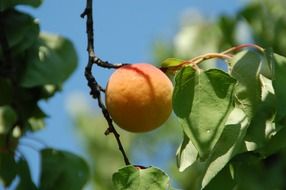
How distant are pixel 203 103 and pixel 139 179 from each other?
177mm

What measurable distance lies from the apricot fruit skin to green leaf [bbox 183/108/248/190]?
4.6 inches

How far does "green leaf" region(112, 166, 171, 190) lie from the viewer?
1.40 m

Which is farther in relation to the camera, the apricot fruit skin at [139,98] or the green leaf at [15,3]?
the green leaf at [15,3]

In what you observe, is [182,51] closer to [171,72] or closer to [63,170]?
[63,170]

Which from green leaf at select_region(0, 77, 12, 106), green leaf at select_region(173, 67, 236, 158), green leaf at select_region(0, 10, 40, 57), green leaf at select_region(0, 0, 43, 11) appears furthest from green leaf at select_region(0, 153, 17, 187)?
green leaf at select_region(173, 67, 236, 158)

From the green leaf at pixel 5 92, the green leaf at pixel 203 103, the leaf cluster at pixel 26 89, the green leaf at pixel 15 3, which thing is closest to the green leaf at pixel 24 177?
the leaf cluster at pixel 26 89

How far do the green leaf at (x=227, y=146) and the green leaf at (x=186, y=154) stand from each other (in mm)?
21

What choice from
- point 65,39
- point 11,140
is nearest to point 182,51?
point 65,39

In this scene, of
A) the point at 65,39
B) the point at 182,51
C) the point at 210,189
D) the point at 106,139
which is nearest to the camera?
the point at 210,189

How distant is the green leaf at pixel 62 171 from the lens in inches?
77.5

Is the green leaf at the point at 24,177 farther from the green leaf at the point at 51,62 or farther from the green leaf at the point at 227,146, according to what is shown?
the green leaf at the point at 227,146

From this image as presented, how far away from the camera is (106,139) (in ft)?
21.4

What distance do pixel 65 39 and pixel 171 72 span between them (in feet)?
Result: 2.27

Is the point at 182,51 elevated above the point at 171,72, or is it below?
below
